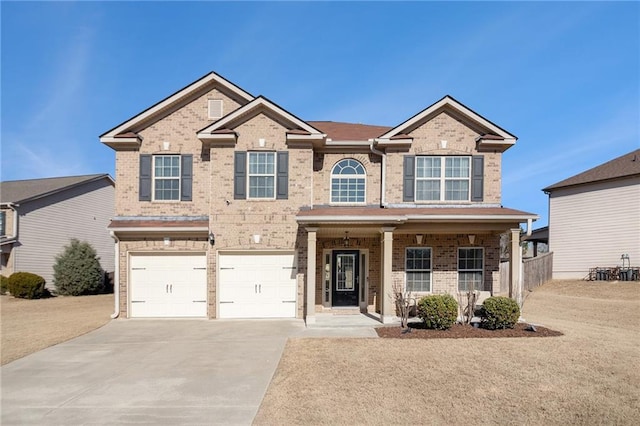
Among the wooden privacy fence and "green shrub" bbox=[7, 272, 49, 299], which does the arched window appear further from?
"green shrub" bbox=[7, 272, 49, 299]

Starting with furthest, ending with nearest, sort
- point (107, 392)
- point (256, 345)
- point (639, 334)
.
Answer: point (639, 334), point (256, 345), point (107, 392)

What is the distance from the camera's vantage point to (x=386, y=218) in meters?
11.8

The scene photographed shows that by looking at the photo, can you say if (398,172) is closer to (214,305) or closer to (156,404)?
(214,305)

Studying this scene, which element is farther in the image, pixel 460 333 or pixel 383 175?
pixel 383 175

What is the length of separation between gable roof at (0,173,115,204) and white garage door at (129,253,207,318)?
13.7 meters

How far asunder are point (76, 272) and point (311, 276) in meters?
15.8

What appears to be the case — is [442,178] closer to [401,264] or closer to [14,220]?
[401,264]

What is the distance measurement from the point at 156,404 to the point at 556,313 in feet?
44.8

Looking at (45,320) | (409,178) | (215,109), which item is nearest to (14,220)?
(45,320)

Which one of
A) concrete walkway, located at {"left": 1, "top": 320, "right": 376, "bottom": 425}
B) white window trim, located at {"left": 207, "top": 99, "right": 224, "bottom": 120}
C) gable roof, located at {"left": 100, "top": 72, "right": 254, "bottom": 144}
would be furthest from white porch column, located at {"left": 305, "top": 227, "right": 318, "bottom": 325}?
gable roof, located at {"left": 100, "top": 72, "right": 254, "bottom": 144}

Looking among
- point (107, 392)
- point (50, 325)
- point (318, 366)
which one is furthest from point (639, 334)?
point (50, 325)

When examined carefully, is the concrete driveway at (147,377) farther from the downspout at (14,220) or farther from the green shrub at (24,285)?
the downspout at (14,220)

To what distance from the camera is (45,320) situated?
539 inches

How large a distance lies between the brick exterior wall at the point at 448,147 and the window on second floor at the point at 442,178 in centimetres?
31
